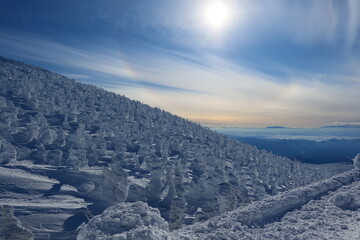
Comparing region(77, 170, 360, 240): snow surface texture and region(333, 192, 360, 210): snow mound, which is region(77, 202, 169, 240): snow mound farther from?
region(333, 192, 360, 210): snow mound

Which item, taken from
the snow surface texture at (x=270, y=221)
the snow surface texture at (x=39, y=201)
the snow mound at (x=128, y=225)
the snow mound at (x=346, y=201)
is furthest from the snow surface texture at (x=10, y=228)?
the snow mound at (x=346, y=201)

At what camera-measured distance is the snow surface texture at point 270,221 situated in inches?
353

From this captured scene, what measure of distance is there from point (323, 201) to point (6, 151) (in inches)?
1465

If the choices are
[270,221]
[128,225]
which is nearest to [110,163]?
[270,221]

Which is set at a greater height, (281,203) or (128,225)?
(281,203)

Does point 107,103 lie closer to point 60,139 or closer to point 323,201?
point 60,139

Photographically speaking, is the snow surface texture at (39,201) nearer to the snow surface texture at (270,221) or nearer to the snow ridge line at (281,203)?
the snow surface texture at (270,221)

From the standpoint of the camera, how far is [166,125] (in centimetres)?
7719

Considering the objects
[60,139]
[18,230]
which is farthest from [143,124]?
[18,230]

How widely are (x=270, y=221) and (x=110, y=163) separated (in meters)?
33.1

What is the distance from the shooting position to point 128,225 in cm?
896

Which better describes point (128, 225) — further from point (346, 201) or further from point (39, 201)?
point (39, 201)

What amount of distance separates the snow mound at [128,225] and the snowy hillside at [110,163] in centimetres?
1605

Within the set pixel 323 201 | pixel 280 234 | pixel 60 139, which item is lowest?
pixel 60 139
